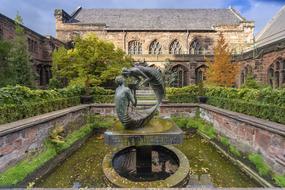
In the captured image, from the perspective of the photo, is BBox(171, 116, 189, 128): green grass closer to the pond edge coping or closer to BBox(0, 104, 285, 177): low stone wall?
BBox(0, 104, 285, 177): low stone wall

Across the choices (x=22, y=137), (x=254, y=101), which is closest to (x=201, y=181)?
(x=254, y=101)

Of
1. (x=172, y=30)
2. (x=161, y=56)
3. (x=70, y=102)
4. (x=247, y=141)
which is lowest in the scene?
(x=247, y=141)

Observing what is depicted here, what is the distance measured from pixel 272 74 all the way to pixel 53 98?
698 inches

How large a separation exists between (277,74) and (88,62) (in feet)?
51.6

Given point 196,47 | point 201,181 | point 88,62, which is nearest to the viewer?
point 201,181

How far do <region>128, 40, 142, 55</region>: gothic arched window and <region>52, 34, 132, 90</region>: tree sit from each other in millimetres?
13703

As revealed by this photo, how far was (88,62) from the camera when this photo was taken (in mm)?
19219

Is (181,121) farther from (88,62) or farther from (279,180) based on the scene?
(88,62)

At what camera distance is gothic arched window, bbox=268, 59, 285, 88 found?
18.2m

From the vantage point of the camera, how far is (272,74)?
19953 mm

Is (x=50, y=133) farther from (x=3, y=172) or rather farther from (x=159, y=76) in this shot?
(x=159, y=76)

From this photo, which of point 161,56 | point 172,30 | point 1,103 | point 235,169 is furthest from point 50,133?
point 172,30

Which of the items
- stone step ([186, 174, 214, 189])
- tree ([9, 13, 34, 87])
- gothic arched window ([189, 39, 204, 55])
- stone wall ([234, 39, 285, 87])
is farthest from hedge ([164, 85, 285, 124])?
gothic arched window ([189, 39, 204, 55])

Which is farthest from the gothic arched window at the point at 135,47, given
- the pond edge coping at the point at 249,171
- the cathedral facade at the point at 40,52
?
the pond edge coping at the point at 249,171
